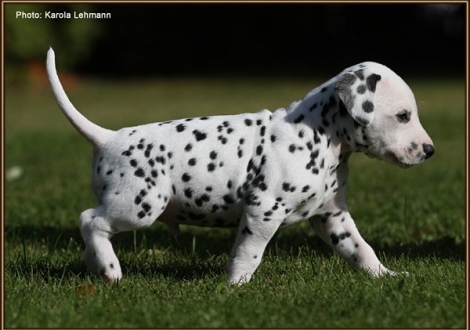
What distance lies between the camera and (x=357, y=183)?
8.68 metres

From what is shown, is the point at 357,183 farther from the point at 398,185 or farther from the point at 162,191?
the point at 162,191

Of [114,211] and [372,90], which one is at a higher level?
[372,90]

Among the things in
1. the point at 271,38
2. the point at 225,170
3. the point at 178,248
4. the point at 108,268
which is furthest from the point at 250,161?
the point at 271,38

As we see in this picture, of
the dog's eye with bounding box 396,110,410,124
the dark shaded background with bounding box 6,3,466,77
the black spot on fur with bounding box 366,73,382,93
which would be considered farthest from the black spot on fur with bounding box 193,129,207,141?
the dark shaded background with bounding box 6,3,466,77

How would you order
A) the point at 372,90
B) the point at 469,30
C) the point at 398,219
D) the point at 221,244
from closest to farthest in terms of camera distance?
1. the point at 372,90
2. the point at 469,30
3. the point at 221,244
4. the point at 398,219

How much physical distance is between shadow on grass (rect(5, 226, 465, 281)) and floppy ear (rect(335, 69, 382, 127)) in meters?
1.26

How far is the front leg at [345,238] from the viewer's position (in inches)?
197

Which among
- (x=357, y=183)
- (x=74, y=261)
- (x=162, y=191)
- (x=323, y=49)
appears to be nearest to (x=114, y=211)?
(x=162, y=191)

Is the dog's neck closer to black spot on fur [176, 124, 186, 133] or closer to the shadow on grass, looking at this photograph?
black spot on fur [176, 124, 186, 133]

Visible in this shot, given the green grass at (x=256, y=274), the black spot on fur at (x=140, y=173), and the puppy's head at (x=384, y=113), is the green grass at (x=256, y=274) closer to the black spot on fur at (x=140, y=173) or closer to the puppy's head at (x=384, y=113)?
the black spot on fur at (x=140, y=173)

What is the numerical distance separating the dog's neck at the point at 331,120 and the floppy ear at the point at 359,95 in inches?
5.1

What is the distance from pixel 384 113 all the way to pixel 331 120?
329 millimetres

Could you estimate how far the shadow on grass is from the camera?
5211 mm

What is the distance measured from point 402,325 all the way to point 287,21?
26.6m
